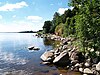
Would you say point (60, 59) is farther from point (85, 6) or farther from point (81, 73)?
point (85, 6)

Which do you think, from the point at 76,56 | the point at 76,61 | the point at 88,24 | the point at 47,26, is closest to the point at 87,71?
the point at 76,61

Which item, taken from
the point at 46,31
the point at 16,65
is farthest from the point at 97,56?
the point at 46,31

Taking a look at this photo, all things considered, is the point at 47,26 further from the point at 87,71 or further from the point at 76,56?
the point at 87,71

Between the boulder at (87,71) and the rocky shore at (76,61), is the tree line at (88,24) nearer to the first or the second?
the rocky shore at (76,61)

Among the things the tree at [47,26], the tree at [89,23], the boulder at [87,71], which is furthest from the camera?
the tree at [47,26]

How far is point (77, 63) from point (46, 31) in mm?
114157

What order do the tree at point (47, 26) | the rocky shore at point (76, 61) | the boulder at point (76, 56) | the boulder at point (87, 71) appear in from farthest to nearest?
the tree at point (47, 26)
the boulder at point (76, 56)
the rocky shore at point (76, 61)
the boulder at point (87, 71)

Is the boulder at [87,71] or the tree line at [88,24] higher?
the tree line at [88,24]

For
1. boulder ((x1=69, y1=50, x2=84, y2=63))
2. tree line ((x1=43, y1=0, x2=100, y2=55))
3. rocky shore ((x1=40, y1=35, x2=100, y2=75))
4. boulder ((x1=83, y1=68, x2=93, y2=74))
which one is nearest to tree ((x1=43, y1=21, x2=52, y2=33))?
rocky shore ((x1=40, y1=35, x2=100, y2=75))

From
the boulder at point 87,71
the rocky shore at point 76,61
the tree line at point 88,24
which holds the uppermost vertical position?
the tree line at point 88,24

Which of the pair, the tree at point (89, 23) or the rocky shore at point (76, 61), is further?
the rocky shore at point (76, 61)

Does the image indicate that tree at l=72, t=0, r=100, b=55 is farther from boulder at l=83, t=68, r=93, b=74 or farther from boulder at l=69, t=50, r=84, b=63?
boulder at l=69, t=50, r=84, b=63

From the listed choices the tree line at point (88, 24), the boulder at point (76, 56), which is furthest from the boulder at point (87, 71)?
the boulder at point (76, 56)

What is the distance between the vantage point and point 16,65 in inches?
1406
